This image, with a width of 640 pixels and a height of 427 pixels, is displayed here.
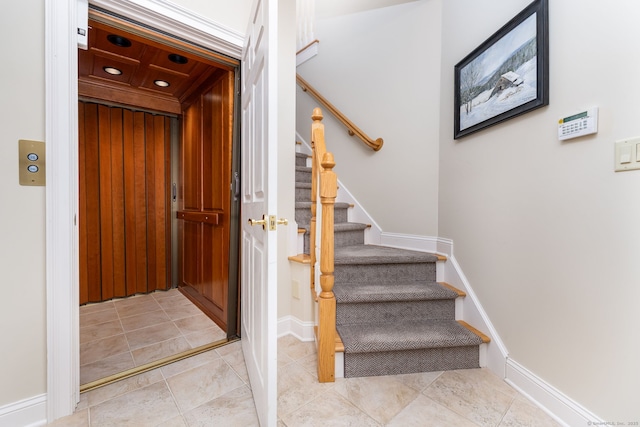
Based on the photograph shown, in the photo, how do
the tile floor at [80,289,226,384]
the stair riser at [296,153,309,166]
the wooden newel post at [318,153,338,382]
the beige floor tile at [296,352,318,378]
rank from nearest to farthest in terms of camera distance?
the wooden newel post at [318,153,338,382] → the beige floor tile at [296,352,318,378] → the tile floor at [80,289,226,384] → the stair riser at [296,153,309,166]

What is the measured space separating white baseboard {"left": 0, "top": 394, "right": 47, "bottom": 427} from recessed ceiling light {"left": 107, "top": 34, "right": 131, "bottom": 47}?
2102 millimetres

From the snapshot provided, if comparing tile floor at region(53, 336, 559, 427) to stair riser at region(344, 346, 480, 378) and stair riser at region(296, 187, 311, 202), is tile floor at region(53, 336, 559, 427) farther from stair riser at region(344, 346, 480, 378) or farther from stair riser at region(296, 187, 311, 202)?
stair riser at region(296, 187, 311, 202)

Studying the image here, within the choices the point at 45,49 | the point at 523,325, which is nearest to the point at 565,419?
the point at 523,325

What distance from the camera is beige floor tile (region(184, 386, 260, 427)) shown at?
4.02 ft

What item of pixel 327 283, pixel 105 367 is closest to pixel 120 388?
pixel 105 367

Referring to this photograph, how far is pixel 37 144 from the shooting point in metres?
1.18

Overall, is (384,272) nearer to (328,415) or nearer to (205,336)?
(328,415)

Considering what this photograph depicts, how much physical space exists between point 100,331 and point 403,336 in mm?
2281

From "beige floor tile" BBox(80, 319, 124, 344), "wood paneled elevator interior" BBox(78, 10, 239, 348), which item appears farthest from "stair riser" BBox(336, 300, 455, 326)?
"beige floor tile" BBox(80, 319, 124, 344)

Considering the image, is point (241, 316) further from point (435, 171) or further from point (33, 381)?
point (435, 171)

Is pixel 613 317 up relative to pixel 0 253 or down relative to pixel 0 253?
down

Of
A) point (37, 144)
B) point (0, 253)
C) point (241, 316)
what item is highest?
point (37, 144)

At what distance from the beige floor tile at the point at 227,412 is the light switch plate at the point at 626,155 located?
1.81 metres

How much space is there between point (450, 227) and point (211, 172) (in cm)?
199
